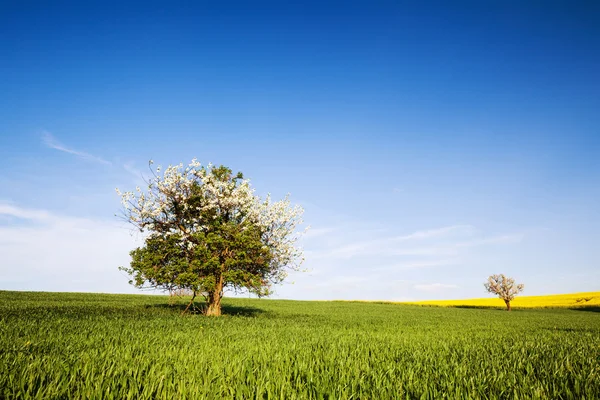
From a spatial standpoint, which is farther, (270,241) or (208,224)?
(270,241)

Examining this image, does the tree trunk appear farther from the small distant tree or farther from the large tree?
the small distant tree

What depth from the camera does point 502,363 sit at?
7172 millimetres

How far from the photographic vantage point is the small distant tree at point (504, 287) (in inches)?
2640

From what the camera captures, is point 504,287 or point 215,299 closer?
point 215,299

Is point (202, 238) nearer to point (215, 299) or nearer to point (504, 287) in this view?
point (215, 299)

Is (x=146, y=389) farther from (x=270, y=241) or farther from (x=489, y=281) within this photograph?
(x=489, y=281)

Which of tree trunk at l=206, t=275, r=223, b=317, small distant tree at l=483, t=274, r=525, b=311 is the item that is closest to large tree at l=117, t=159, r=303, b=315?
tree trunk at l=206, t=275, r=223, b=317

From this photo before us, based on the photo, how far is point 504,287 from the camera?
6769 cm

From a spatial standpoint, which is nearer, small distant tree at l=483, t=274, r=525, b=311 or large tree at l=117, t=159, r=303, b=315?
large tree at l=117, t=159, r=303, b=315

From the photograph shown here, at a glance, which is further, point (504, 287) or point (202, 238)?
point (504, 287)

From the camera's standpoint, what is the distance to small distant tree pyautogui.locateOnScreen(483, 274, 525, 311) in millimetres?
67062

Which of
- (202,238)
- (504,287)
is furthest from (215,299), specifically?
(504,287)

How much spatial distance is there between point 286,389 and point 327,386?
0.60 metres

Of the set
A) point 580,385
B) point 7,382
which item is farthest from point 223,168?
point 580,385
